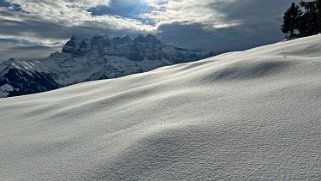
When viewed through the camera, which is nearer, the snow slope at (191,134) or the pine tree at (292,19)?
the snow slope at (191,134)

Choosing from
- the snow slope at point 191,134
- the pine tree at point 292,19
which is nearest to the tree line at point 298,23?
the pine tree at point 292,19

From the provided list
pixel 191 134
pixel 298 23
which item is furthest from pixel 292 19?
pixel 191 134

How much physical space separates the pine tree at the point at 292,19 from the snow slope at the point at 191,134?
35351 mm

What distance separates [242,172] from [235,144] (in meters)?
0.60

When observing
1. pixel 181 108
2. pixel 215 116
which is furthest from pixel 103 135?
pixel 215 116

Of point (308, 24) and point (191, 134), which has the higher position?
point (308, 24)

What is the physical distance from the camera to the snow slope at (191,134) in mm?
3168

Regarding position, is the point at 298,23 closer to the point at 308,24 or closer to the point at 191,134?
the point at 308,24

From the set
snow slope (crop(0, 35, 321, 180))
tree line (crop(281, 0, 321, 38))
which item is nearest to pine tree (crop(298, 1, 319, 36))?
tree line (crop(281, 0, 321, 38))

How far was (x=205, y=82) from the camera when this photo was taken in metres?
7.04

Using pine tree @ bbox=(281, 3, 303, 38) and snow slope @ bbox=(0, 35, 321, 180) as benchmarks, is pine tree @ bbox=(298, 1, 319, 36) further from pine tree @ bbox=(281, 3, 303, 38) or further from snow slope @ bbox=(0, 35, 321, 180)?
snow slope @ bbox=(0, 35, 321, 180)

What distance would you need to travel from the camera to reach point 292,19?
39.0 meters

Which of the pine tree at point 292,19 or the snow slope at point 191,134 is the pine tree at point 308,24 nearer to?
the pine tree at point 292,19

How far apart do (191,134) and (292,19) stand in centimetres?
3980
